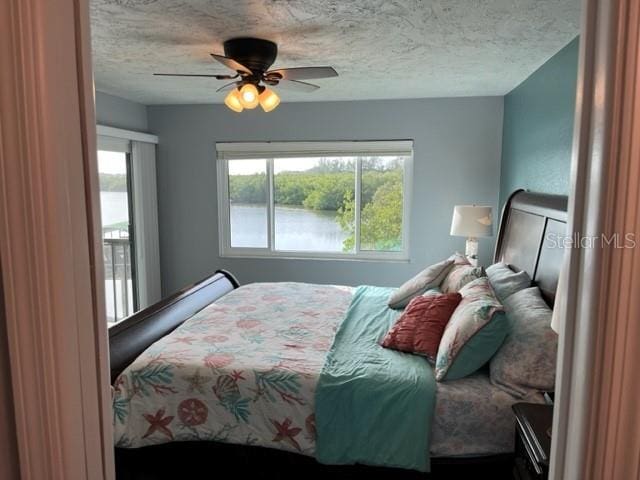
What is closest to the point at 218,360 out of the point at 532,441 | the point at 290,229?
the point at 532,441

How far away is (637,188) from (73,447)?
0.94 metres

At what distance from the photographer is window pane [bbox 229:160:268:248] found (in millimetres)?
4848

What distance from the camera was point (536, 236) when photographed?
106 inches

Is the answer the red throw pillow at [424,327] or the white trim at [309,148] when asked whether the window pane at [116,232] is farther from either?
the red throw pillow at [424,327]

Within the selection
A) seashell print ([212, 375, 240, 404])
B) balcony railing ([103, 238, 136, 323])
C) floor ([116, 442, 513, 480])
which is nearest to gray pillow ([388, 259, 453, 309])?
floor ([116, 442, 513, 480])

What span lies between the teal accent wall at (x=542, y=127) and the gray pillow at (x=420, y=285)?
84 cm

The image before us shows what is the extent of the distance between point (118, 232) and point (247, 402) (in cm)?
324

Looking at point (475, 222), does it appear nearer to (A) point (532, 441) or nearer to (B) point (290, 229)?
(B) point (290, 229)

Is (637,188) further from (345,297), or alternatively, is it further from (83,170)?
(345,297)

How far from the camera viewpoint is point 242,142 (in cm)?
469

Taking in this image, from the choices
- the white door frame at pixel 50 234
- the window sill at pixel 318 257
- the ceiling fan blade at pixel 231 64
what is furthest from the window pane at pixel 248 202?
the white door frame at pixel 50 234

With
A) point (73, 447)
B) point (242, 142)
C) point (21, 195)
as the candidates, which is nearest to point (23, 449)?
point (73, 447)

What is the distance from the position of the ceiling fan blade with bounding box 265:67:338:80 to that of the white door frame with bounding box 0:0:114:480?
1.84 metres
